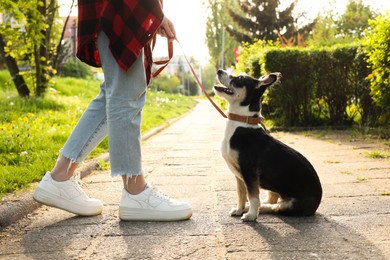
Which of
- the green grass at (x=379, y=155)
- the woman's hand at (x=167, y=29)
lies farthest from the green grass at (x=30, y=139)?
the green grass at (x=379, y=155)

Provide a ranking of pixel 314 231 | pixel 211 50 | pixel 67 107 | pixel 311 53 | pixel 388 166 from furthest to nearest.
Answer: pixel 211 50, pixel 67 107, pixel 311 53, pixel 388 166, pixel 314 231

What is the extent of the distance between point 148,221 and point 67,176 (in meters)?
0.67

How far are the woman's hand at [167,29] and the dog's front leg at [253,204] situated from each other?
122 cm

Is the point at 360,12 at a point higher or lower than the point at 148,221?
higher

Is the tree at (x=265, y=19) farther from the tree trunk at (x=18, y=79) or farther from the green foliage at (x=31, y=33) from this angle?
the tree trunk at (x=18, y=79)

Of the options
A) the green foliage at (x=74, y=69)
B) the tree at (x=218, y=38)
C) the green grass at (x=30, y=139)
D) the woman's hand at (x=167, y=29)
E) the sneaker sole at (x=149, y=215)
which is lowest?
the sneaker sole at (x=149, y=215)

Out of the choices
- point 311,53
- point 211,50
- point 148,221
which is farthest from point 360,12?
point 148,221

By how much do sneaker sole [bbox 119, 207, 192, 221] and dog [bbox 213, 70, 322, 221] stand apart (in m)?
0.43

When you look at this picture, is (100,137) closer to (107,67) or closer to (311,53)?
(107,67)

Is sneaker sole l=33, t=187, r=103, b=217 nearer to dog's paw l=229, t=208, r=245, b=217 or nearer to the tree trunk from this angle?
dog's paw l=229, t=208, r=245, b=217

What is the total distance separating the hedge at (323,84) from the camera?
10.1m

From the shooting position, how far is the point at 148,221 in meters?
3.44

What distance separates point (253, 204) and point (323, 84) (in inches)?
295

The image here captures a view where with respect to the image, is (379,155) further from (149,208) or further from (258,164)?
(149,208)
